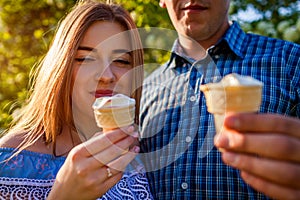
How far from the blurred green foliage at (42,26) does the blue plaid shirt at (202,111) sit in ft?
4.22

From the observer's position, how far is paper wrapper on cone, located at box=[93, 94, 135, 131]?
1857 mm

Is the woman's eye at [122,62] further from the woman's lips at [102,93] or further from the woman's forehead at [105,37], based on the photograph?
the woman's lips at [102,93]

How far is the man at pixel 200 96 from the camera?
262 cm

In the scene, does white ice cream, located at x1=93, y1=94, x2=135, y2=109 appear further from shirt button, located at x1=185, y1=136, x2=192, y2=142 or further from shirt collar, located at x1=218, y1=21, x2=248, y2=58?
shirt collar, located at x1=218, y1=21, x2=248, y2=58

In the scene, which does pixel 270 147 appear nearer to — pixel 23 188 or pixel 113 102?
pixel 113 102

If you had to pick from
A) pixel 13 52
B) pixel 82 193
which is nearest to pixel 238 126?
pixel 82 193

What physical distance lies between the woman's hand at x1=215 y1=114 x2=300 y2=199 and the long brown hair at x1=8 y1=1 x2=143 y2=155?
4.05 feet

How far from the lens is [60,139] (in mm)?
2443

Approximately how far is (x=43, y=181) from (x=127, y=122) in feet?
2.12

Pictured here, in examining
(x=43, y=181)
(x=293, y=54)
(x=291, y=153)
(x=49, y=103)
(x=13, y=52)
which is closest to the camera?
(x=291, y=153)

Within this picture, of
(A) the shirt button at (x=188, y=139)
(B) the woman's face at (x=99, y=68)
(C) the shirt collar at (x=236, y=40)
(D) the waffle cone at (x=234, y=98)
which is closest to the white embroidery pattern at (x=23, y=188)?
(B) the woman's face at (x=99, y=68)

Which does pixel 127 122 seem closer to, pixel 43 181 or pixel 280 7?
pixel 43 181

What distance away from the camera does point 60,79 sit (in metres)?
2.36

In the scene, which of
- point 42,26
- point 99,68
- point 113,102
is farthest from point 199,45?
point 42,26
